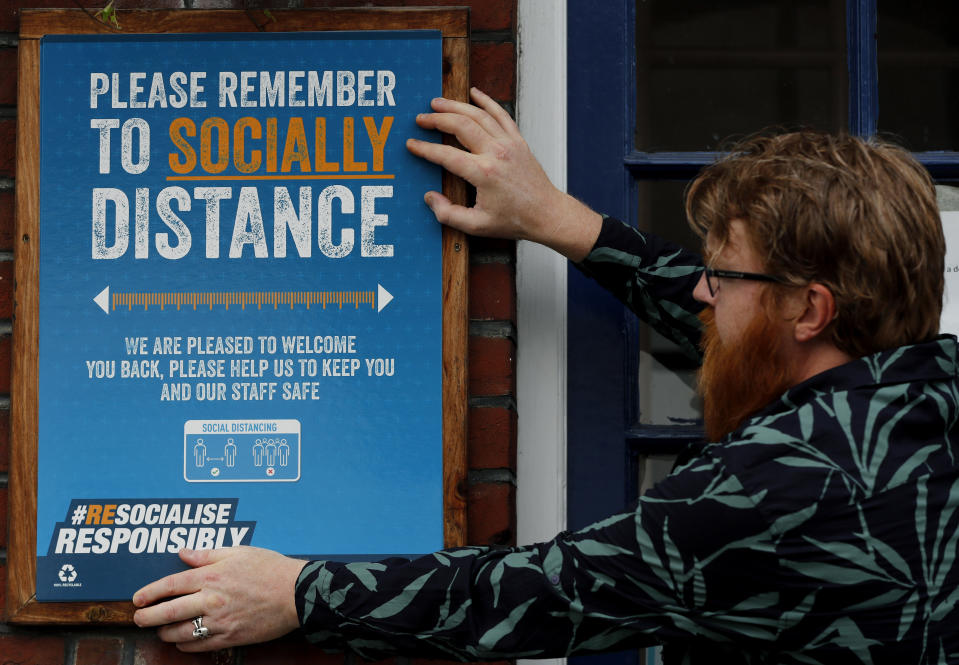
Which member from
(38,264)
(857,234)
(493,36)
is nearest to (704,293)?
(857,234)

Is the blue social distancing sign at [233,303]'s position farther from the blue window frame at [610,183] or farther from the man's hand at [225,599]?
the blue window frame at [610,183]

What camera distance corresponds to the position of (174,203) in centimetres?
167

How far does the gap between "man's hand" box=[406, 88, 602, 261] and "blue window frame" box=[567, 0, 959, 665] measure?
0.21 metres

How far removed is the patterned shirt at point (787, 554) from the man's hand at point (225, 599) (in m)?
0.25

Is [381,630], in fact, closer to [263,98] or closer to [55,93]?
[263,98]

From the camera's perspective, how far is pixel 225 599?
1465 mm

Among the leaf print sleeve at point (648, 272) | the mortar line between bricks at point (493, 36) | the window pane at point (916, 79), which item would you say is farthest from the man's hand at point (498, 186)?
the window pane at point (916, 79)

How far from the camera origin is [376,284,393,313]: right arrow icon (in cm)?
164

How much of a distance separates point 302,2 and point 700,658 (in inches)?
48.1

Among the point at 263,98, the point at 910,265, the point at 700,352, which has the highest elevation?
the point at 263,98

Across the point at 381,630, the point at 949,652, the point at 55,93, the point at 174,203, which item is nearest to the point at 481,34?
the point at 174,203

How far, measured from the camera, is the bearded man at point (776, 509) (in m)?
1.17

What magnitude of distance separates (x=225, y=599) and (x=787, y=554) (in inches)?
31.2

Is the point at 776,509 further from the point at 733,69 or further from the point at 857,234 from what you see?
the point at 733,69
